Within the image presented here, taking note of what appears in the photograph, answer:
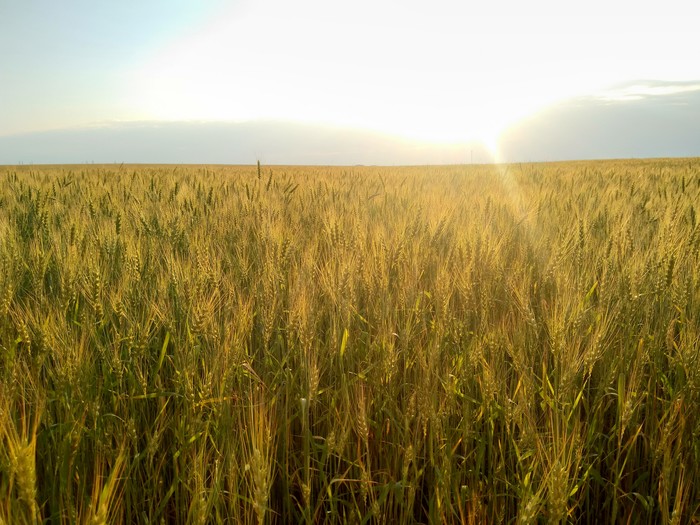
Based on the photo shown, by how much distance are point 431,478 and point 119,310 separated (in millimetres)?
1054

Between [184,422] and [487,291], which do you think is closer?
[184,422]

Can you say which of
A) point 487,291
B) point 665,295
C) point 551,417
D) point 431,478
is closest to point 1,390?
point 431,478

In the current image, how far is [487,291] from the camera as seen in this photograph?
1.66 metres

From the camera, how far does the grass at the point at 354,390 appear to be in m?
A: 0.99

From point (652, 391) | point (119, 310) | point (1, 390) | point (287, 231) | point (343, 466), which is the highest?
point (287, 231)

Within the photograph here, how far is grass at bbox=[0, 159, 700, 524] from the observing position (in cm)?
99

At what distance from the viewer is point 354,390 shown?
1275 mm

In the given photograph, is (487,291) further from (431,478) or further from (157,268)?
(157,268)

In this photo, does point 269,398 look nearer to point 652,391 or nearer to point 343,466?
point 343,466

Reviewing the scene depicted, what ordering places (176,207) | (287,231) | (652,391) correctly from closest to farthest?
1. (652,391)
2. (287,231)
3. (176,207)

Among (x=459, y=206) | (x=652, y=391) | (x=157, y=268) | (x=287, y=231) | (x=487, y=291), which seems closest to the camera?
(x=652, y=391)

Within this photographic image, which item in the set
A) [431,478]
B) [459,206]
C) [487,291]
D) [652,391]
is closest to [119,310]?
[431,478]

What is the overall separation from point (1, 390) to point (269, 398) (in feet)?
2.14

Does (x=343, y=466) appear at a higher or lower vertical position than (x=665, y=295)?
lower
